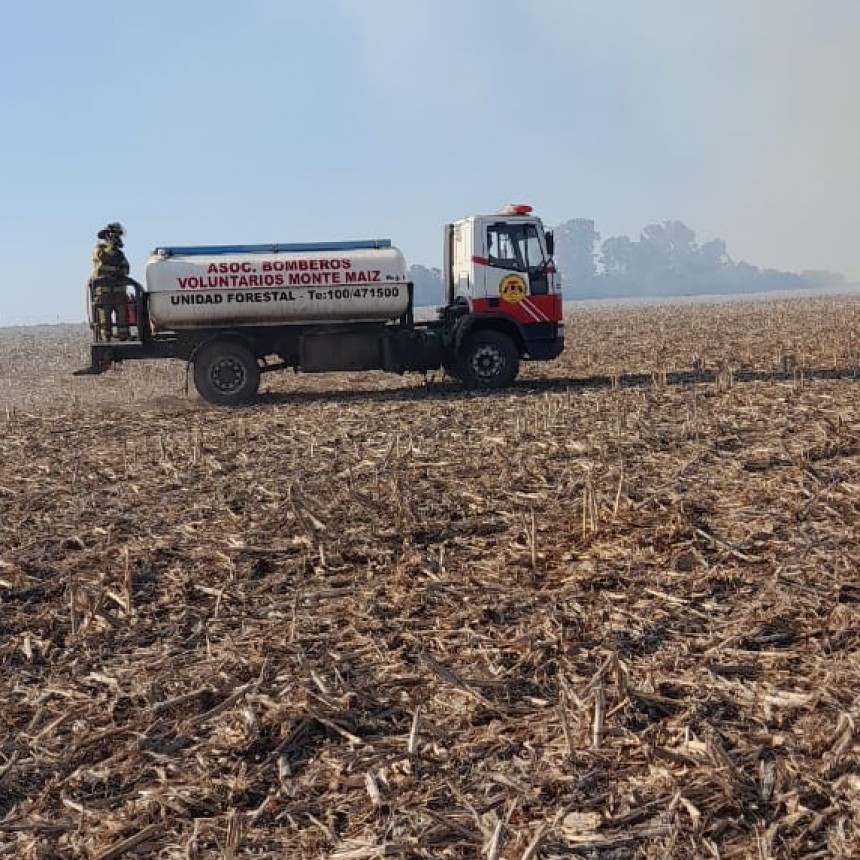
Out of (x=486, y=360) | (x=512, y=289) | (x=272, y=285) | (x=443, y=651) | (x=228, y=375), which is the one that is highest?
(x=272, y=285)

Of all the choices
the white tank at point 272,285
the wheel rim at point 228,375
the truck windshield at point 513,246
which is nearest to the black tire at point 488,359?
the truck windshield at point 513,246

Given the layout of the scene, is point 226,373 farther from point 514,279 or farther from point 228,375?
point 514,279

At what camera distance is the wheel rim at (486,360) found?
17.8m

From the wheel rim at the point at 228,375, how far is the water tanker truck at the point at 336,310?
0.06ft

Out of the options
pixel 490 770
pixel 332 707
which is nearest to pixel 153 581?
pixel 332 707

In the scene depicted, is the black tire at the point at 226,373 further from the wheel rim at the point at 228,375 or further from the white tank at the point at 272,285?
the white tank at the point at 272,285

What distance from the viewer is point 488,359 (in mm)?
17859

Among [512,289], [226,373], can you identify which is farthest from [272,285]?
[512,289]

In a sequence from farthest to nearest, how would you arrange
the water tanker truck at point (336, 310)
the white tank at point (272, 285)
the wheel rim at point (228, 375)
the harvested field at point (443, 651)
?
the wheel rim at point (228, 375), the water tanker truck at point (336, 310), the white tank at point (272, 285), the harvested field at point (443, 651)

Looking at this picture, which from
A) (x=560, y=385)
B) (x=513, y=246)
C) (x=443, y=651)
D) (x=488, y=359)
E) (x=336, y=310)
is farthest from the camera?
(x=560, y=385)

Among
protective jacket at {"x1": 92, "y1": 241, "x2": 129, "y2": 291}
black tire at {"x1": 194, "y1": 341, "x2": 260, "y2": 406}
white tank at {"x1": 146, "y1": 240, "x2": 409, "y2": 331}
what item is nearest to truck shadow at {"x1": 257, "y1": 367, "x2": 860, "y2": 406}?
black tire at {"x1": 194, "y1": 341, "x2": 260, "y2": 406}

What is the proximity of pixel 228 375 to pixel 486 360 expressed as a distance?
460 cm

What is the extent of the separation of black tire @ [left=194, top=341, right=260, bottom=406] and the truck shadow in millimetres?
518

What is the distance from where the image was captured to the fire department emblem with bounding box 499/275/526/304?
17469 millimetres
